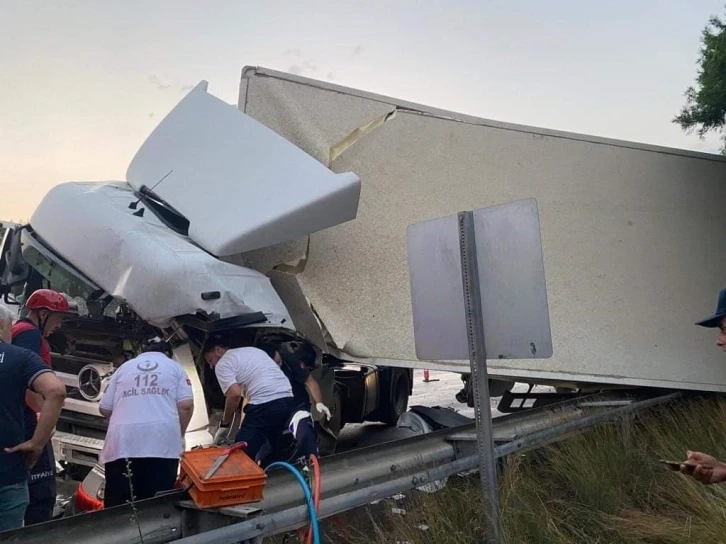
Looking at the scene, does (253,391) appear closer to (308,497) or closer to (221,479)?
(308,497)

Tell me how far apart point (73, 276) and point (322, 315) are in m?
1.84

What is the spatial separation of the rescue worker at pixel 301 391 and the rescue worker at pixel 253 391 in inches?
4.5

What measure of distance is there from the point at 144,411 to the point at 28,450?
1.99 feet

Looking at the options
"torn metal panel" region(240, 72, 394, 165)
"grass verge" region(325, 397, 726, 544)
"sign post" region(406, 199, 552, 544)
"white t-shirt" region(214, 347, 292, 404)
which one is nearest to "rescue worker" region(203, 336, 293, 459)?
"white t-shirt" region(214, 347, 292, 404)

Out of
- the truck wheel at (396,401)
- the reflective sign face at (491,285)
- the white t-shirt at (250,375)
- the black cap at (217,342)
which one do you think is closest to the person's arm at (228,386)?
the white t-shirt at (250,375)

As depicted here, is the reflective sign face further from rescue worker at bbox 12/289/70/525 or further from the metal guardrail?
rescue worker at bbox 12/289/70/525

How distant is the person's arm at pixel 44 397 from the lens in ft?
9.62

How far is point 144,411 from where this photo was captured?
11.3 ft

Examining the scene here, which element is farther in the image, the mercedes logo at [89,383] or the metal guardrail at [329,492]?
the mercedes logo at [89,383]

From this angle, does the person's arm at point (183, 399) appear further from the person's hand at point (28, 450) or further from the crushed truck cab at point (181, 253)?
the person's hand at point (28, 450)

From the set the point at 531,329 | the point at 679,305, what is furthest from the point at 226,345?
the point at 679,305

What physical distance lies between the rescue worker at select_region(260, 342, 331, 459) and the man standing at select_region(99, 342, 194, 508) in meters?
0.99

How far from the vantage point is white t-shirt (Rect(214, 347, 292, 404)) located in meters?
4.26

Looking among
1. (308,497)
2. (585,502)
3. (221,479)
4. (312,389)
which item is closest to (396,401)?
(312,389)
